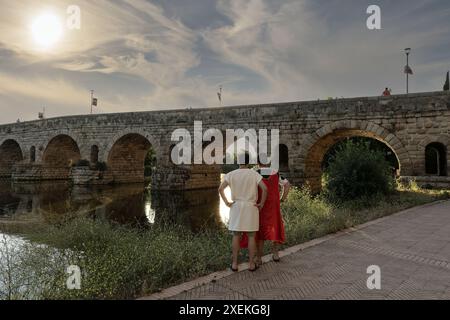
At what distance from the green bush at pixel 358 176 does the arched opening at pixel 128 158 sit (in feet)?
50.3

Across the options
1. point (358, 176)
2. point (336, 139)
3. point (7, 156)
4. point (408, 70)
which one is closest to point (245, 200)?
point (358, 176)

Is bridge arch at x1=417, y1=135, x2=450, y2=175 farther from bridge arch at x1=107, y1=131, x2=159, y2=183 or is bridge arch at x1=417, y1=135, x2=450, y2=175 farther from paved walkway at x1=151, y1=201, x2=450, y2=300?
bridge arch at x1=107, y1=131, x2=159, y2=183

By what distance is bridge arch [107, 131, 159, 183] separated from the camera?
23.6 metres

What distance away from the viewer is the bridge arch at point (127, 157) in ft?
77.3

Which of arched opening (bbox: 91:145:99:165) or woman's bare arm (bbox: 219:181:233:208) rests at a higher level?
arched opening (bbox: 91:145:99:165)

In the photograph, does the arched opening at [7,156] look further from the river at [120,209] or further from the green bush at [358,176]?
the green bush at [358,176]

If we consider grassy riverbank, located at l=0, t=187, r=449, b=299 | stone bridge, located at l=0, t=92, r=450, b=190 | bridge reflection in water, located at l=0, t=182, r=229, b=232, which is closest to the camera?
grassy riverbank, located at l=0, t=187, r=449, b=299

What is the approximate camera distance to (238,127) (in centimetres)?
1833

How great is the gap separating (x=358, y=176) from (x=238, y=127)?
8275mm

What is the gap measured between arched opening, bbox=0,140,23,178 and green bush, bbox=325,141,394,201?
1331 inches

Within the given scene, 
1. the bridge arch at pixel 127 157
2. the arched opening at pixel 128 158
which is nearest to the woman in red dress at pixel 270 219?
the bridge arch at pixel 127 157

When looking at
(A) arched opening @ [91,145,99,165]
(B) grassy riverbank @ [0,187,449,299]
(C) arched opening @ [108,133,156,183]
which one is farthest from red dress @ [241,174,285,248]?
(A) arched opening @ [91,145,99,165]

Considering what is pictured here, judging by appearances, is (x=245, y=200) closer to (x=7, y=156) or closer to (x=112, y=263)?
(x=112, y=263)

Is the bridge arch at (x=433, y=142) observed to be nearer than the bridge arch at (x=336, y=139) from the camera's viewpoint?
Yes
